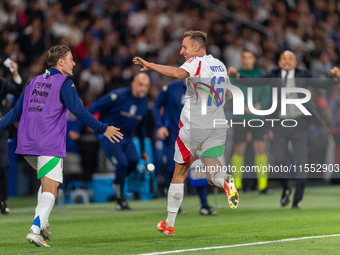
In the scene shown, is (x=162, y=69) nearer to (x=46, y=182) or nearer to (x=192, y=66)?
(x=192, y=66)

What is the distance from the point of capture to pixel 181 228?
7477 millimetres

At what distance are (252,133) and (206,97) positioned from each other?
516 cm

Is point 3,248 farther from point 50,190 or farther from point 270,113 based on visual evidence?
point 270,113

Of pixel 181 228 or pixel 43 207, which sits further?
pixel 181 228

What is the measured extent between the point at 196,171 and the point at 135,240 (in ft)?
10.00

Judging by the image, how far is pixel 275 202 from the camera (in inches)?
436

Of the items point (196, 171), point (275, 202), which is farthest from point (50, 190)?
point (275, 202)

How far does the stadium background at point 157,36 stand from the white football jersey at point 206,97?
388 centimetres

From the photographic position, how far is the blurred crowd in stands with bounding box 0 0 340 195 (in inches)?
522

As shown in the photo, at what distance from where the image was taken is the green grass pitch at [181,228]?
5652mm

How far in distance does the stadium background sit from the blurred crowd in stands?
0.02 meters

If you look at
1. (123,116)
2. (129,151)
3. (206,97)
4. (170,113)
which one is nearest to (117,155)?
(129,151)

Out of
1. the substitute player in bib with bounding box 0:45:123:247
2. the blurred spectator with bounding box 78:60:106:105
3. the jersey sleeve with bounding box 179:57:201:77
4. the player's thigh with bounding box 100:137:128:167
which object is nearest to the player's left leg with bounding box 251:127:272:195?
the player's thigh with bounding box 100:137:128:167

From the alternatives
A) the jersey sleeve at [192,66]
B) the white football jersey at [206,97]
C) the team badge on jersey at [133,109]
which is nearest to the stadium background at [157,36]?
the team badge on jersey at [133,109]
